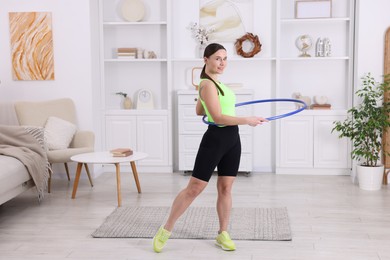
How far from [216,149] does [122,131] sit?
3.07 m

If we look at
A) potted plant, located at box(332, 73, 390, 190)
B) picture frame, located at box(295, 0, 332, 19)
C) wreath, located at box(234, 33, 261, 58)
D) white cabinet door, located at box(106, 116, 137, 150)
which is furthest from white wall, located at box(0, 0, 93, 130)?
potted plant, located at box(332, 73, 390, 190)

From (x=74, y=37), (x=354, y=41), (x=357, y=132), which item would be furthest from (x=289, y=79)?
(x=74, y=37)

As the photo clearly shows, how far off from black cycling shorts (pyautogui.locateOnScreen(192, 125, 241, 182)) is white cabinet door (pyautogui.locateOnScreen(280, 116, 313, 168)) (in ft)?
8.96

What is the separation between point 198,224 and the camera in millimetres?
4090

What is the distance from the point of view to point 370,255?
3.40 meters

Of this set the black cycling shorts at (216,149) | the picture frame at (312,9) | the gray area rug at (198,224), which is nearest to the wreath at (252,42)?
the picture frame at (312,9)

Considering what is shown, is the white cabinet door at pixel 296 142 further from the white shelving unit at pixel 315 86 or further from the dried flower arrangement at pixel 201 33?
the dried flower arrangement at pixel 201 33

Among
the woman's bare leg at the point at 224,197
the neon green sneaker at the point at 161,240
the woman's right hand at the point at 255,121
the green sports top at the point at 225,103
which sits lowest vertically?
the neon green sneaker at the point at 161,240

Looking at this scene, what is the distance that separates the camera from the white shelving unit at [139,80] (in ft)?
20.2

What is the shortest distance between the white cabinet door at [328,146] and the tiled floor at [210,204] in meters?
0.22

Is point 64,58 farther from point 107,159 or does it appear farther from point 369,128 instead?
point 369,128

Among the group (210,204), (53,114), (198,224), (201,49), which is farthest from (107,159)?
(201,49)

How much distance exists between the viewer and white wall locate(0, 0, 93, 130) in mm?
5805

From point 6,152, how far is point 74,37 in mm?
1773
